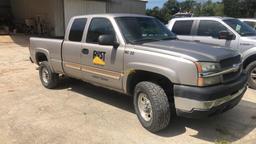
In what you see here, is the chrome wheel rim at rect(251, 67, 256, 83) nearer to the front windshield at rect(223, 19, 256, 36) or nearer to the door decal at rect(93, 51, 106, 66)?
the front windshield at rect(223, 19, 256, 36)

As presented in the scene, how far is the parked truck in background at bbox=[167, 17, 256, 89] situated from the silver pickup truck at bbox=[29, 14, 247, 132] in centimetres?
266

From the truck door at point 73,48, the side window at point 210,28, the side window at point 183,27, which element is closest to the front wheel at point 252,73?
the side window at point 210,28

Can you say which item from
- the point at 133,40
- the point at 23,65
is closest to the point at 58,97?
the point at 133,40

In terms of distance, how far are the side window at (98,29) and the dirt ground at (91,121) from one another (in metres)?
1.44

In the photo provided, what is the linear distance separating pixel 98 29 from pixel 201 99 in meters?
2.72

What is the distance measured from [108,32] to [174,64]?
1793 mm

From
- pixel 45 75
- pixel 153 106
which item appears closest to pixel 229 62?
pixel 153 106

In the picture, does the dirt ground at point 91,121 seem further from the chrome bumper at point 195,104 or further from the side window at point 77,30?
the side window at point 77,30

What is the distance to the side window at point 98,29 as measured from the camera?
5519mm

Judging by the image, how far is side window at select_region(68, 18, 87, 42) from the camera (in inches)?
244

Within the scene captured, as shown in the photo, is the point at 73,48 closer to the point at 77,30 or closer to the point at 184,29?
the point at 77,30

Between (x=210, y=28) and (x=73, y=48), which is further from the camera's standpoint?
(x=210, y=28)

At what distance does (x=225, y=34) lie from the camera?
764 cm

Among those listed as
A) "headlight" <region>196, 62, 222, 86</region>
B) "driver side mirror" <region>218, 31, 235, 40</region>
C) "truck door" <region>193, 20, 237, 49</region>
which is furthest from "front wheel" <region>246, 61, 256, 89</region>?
"headlight" <region>196, 62, 222, 86</region>
